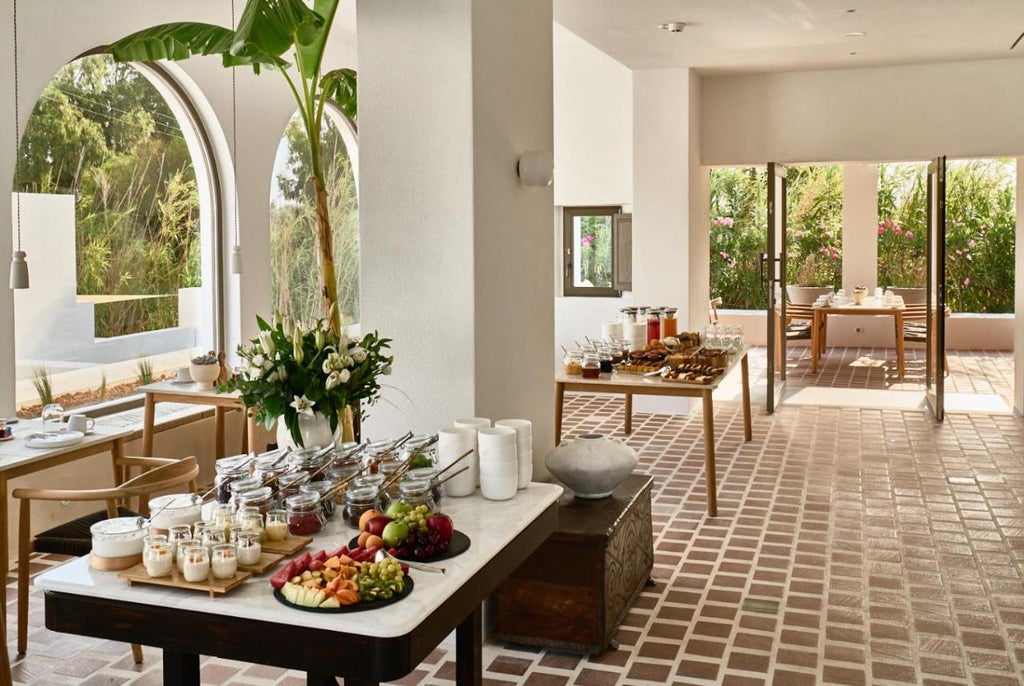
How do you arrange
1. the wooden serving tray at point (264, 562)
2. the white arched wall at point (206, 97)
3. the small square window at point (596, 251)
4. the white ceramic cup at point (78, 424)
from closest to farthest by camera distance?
the wooden serving tray at point (264, 562), the white ceramic cup at point (78, 424), the white arched wall at point (206, 97), the small square window at point (596, 251)

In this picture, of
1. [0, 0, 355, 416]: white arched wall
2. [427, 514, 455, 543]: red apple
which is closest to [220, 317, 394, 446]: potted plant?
[427, 514, 455, 543]: red apple

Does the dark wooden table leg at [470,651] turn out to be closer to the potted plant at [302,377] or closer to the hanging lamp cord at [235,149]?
the potted plant at [302,377]

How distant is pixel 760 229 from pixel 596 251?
20.3 ft

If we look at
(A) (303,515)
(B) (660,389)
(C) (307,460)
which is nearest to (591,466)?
(C) (307,460)

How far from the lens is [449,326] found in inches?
163

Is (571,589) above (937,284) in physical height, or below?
below

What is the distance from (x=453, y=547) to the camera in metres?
2.84

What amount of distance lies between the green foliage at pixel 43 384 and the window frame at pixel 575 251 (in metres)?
5.72

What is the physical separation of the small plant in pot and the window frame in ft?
16.5

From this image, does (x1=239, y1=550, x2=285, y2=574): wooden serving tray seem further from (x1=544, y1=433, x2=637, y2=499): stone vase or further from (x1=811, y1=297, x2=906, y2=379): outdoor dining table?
(x1=811, y1=297, x2=906, y2=379): outdoor dining table

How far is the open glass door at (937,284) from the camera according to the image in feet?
29.3

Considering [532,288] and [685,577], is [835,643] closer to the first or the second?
[685,577]

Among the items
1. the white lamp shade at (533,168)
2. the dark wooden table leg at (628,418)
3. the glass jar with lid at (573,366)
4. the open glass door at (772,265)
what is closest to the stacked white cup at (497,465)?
the white lamp shade at (533,168)

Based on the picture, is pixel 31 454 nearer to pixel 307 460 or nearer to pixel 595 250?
pixel 307 460
